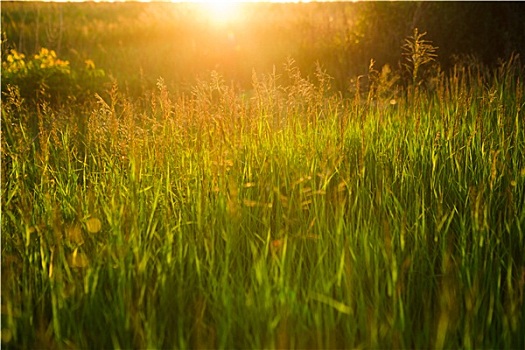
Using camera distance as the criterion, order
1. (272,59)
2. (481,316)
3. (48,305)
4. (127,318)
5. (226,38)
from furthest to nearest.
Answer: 1. (226,38)
2. (272,59)
3. (48,305)
4. (481,316)
5. (127,318)

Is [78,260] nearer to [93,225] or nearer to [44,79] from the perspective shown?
[93,225]

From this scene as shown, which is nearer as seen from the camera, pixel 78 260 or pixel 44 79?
pixel 78 260

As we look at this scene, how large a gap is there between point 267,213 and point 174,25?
13.6m

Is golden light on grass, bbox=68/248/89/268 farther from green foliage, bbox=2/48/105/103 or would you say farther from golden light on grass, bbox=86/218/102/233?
green foliage, bbox=2/48/105/103

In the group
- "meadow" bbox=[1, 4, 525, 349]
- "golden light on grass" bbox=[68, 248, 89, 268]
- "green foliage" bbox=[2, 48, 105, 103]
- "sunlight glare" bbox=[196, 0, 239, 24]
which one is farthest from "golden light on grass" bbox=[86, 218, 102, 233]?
"sunlight glare" bbox=[196, 0, 239, 24]

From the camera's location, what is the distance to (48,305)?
2.15 m

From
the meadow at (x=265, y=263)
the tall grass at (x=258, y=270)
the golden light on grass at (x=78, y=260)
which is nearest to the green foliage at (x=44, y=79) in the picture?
the meadow at (x=265, y=263)

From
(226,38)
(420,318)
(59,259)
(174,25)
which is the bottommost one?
(420,318)

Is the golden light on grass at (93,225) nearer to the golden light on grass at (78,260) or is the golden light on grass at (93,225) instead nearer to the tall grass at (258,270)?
the tall grass at (258,270)

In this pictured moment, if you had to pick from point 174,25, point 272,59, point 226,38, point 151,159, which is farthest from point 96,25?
point 151,159

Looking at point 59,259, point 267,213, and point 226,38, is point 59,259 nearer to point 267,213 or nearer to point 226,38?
point 267,213

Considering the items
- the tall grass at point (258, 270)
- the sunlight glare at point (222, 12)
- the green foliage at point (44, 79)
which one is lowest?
the tall grass at point (258, 270)

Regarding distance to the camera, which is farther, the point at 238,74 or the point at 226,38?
the point at 226,38

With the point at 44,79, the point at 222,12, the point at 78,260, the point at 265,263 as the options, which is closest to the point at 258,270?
the point at 265,263
